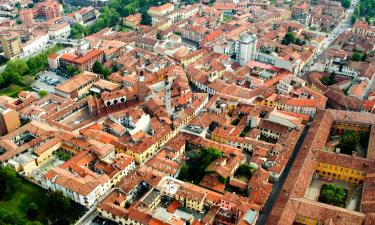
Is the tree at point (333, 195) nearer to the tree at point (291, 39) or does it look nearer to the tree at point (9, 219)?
the tree at point (9, 219)

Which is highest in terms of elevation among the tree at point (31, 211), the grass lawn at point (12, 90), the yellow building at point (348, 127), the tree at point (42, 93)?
the yellow building at point (348, 127)

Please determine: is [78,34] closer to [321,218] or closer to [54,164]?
[54,164]

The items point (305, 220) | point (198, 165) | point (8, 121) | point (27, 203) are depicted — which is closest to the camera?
point (305, 220)

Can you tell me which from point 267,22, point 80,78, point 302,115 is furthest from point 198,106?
point 267,22

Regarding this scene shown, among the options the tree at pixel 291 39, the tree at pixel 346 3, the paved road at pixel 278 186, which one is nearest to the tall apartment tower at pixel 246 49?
the tree at pixel 291 39

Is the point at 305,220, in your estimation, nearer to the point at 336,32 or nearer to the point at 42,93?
the point at 42,93

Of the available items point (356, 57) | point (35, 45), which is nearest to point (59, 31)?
point (35, 45)
